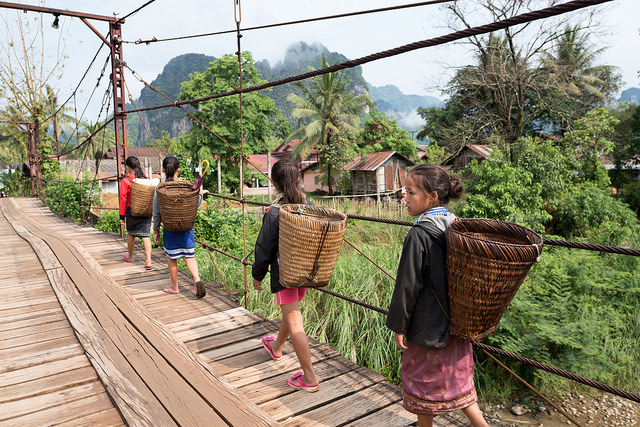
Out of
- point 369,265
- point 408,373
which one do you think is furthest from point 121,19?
point 408,373

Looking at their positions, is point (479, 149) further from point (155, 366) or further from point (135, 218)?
point (155, 366)

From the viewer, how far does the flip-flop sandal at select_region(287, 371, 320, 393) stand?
2221 mm

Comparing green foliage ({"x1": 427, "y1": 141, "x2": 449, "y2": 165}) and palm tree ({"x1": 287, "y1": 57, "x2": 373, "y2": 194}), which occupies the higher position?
palm tree ({"x1": 287, "y1": 57, "x2": 373, "y2": 194})

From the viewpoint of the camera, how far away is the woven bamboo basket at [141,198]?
413 centimetres

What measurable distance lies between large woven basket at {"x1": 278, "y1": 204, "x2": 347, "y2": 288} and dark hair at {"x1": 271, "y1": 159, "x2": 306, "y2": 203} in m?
0.17

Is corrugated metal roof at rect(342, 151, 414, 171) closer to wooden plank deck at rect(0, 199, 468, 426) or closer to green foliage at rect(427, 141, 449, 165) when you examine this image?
green foliage at rect(427, 141, 449, 165)

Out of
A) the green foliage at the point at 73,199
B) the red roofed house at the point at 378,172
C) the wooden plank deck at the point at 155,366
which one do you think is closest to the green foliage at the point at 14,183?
the green foliage at the point at 73,199

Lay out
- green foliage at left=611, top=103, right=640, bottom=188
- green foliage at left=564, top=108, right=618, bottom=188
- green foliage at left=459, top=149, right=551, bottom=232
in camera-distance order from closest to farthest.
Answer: green foliage at left=459, top=149, right=551, bottom=232 → green foliage at left=564, top=108, right=618, bottom=188 → green foliage at left=611, top=103, right=640, bottom=188

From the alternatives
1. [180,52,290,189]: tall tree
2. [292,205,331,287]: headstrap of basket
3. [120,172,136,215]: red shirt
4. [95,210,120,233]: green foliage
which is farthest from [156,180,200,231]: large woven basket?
[180,52,290,189]: tall tree

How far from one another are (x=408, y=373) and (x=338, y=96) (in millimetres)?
27698

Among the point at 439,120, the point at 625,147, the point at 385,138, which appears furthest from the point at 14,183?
the point at 625,147

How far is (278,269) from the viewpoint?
7.44ft

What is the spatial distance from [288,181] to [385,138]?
95.9 feet

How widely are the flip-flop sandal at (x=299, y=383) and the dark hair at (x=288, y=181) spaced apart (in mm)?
941
